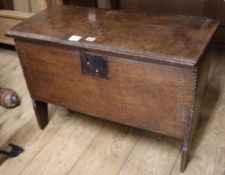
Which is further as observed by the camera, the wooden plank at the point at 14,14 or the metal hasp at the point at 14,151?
the wooden plank at the point at 14,14

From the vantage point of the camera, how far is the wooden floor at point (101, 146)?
1.35 meters

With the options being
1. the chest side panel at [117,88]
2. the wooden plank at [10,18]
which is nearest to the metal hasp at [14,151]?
the chest side panel at [117,88]

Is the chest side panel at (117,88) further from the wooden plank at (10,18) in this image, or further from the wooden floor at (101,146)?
the wooden plank at (10,18)

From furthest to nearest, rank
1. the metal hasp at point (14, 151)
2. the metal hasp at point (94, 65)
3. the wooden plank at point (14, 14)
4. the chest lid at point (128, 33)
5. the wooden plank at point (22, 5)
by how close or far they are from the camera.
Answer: the wooden plank at point (22, 5)
the wooden plank at point (14, 14)
the metal hasp at point (14, 151)
the metal hasp at point (94, 65)
the chest lid at point (128, 33)

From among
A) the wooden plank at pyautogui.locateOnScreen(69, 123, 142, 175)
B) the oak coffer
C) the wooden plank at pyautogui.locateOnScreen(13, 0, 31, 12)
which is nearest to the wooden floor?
the wooden plank at pyautogui.locateOnScreen(69, 123, 142, 175)

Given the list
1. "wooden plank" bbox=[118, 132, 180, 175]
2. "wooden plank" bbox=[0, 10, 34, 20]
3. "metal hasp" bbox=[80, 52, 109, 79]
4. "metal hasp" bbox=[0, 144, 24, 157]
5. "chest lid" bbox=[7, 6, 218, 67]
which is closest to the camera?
"chest lid" bbox=[7, 6, 218, 67]

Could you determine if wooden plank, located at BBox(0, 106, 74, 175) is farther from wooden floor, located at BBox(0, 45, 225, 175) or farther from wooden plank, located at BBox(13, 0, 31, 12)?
wooden plank, located at BBox(13, 0, 31, 12)

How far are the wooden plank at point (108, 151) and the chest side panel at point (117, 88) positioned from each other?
0.21 m

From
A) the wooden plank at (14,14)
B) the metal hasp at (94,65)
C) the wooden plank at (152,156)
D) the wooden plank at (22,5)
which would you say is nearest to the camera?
the metal hasp at (94,65)

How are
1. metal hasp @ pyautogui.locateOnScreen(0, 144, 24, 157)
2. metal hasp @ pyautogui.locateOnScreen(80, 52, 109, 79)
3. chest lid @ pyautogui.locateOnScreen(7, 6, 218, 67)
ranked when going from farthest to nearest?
metal hasp @ pyautogui.locateOnScreen(0, 144, 24, 157), metal hasp @ pyautogui.locateOnScreen(80, 52, 109, 79), chest lid @ pyautogui.locateOnScreen(7, 6, 218, 67)

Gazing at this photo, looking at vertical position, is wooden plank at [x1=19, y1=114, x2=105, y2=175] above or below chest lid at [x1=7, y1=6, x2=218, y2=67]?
below

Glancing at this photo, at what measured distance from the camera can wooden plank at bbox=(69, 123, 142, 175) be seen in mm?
1362

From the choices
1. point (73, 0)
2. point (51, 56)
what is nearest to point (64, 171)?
point (51, 56)

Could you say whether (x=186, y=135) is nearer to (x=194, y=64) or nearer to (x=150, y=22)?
(x=194, y=64)
